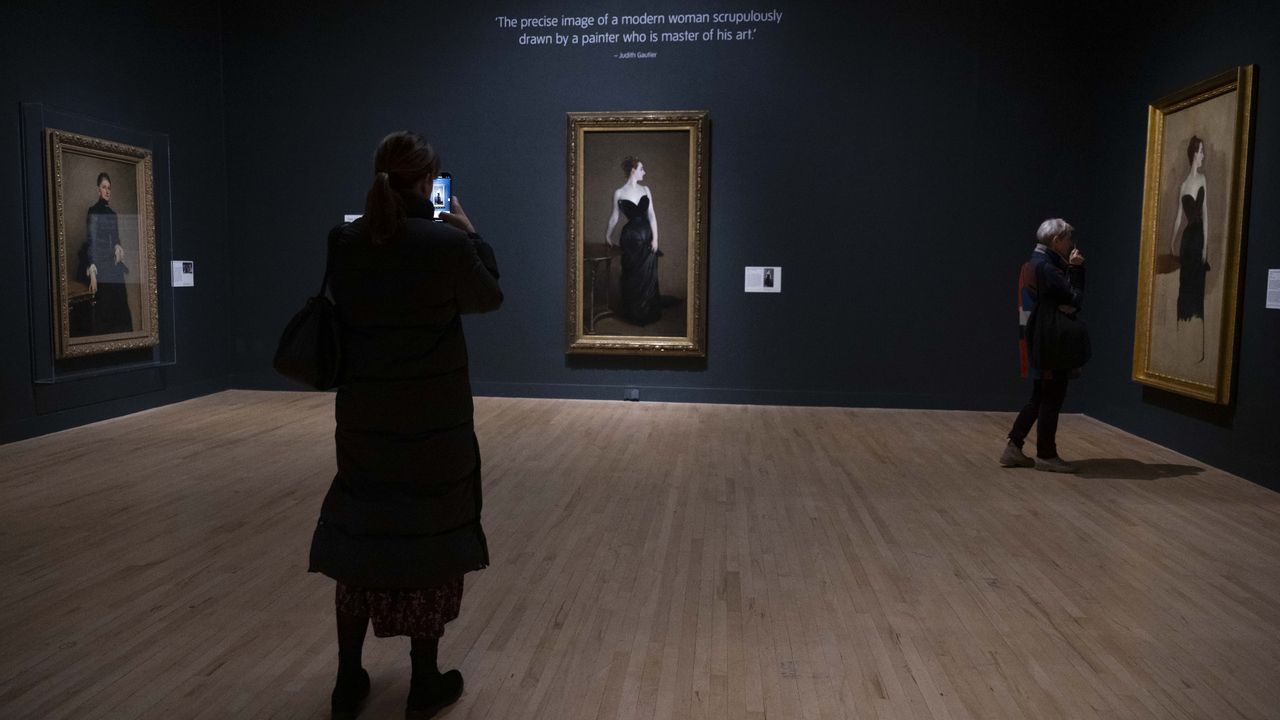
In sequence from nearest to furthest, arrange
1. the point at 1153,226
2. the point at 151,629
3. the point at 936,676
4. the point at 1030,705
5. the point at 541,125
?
the point at 1030,705, the point at 936,676, the point at 151,629, the point at 1153,226, the point at 541,125

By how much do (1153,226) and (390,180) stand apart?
7.99 meters

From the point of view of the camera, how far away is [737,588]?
4516 mm

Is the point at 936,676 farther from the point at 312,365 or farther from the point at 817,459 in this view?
the point at 817,459

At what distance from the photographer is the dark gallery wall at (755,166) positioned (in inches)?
400

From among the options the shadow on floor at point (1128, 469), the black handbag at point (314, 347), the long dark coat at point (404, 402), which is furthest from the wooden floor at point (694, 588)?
the black handbag at point (314, 347)

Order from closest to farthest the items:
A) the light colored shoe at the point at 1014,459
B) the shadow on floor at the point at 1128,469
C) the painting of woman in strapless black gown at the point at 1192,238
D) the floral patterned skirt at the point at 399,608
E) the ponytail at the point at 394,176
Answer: the ponytail at the point at 394,176 → the floral patterned skirt at the point at 399,608 → the shadow on floor at the point at 1128,469 → the light colored shoe at the point at 1014,459 → the painting of woman in strapless black gown at the point at 1192,238

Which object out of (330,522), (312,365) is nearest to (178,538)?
(330,522)

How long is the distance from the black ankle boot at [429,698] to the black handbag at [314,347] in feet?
3.67

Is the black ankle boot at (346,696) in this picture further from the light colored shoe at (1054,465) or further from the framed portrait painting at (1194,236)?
the framed portrait painting at (1194,236)

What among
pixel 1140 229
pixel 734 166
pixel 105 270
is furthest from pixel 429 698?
pixel 1140 229

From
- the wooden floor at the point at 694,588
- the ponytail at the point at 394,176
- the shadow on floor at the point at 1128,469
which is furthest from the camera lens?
the shadow on floor at the point at 1128,469

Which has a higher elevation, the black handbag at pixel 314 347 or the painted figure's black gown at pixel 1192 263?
the painted figure's black gown at pixel 1192 263

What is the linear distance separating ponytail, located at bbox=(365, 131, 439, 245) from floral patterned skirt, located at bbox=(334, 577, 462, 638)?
3.81 feet

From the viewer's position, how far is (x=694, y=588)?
4.50 metres
